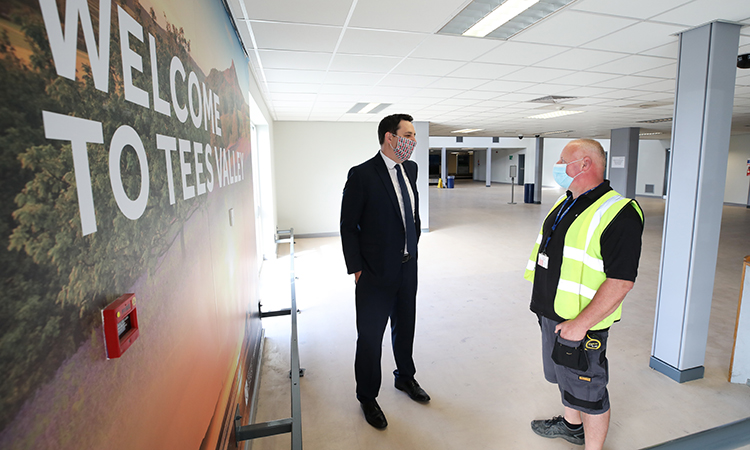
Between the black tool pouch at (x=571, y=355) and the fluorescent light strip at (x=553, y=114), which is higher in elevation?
the fluorescent light strip at (x=553, y=114)

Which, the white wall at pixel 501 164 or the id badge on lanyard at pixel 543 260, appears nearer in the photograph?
the id badge on lanyard at pixel 543 260

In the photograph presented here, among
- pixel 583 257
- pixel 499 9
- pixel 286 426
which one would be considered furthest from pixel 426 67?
pixel 286 426

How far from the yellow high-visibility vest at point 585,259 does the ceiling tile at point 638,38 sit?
1.98 m

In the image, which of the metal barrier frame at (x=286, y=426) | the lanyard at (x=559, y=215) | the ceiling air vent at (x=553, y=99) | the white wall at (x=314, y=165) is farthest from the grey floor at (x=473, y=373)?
the white wall at (x=314, y=165)

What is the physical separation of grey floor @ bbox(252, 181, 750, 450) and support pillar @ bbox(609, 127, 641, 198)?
5626mm

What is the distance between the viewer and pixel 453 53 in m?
3.53

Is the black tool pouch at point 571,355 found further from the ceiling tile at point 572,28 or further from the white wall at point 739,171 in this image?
the white wall at point 739,171

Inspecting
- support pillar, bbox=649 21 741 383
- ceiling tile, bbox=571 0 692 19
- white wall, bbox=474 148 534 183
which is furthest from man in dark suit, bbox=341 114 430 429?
white wall, bbox=474 148 534 183

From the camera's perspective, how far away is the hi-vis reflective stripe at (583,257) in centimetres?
169

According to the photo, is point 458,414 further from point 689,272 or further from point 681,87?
point 681,87

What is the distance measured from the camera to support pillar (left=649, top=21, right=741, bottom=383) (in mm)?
2572

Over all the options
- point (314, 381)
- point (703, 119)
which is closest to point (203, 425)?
point (314, 381)

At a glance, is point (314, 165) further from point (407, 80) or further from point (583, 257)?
point (583, 257)

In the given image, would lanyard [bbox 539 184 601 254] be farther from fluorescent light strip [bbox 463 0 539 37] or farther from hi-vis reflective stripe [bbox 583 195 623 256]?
fluorescent light strip [bbox 463 0 539 37]
